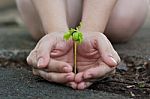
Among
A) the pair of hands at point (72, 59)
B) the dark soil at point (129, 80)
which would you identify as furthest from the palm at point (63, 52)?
the dark soil at point (129, 80)

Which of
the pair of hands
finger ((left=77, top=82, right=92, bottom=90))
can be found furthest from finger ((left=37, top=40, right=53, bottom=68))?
finger ((left=77, top=82, right=92, bottom=90))

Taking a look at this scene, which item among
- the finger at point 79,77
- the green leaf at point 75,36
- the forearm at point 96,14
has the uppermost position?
the forearm at point 96,14

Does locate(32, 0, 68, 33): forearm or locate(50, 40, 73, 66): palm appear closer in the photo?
locate(50, 40, 73, 66): palm

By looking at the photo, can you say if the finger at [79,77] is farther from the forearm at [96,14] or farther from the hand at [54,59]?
the forearm at [96,14]

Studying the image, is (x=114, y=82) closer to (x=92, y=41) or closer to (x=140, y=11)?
(x=92, y=41)

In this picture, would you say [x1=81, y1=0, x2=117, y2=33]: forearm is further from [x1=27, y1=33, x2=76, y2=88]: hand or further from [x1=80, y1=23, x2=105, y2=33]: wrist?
[x1=27, y1=33, x2=76, y2=88]: hand

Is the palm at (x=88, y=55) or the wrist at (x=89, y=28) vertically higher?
the wrist at (x=89, y=28)

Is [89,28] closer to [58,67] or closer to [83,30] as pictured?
[83,30]

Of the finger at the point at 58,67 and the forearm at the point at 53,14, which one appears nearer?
the finger at the point at 58,67
